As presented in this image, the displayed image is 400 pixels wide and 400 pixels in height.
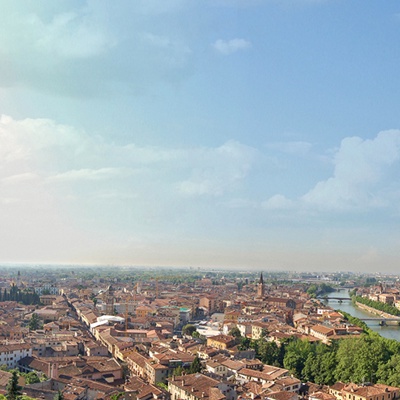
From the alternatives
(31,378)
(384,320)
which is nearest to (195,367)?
(31,378)

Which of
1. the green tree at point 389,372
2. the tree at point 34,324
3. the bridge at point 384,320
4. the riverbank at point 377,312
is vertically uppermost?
the green tree at point 389,372

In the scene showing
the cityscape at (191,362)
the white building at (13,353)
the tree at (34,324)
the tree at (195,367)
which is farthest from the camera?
the tree at (34,324)

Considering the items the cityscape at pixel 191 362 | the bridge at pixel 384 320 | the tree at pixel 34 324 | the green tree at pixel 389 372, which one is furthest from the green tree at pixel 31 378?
the bridge at pixel 384 320

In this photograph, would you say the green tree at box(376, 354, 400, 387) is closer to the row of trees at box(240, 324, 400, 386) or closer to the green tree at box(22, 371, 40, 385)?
the row of trees at box(240, 324, 400, 386)

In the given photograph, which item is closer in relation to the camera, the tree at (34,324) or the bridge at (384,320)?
the tree at (34,324)

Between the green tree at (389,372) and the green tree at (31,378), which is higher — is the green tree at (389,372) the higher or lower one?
the higher one

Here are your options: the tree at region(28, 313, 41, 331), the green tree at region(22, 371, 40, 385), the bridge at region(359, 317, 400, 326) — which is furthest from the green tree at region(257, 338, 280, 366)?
the bridge at region(359, 317, 400, 326)

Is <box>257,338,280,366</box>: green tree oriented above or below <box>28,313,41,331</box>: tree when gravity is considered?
above

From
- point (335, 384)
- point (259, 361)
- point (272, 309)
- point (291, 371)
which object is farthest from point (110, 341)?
point (272, 309)

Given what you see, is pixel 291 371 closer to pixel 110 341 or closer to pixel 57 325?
pixel 110 341

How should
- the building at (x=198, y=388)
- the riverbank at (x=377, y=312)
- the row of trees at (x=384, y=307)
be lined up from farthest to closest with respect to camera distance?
the row of trees at (x=384, y=307) < the riverbank at (x=377, y=312) < the building at (x=198, y=388)

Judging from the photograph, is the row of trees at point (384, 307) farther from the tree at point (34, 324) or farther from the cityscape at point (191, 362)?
the tree at point (34, 324)
